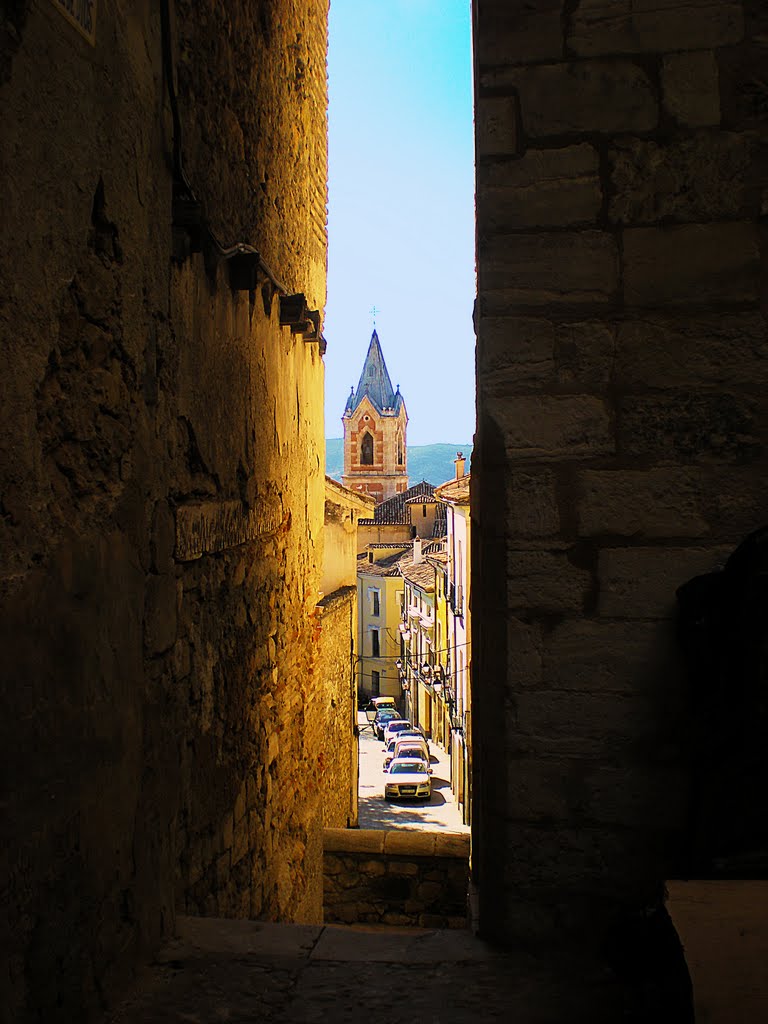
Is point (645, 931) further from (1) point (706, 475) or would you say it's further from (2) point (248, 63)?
(2) point (248, 63)

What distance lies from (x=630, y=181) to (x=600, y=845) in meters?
1.64

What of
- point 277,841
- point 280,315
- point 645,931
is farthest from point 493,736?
point 280,315

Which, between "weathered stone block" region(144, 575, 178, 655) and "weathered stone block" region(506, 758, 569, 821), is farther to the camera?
"weathered stone block" region(144, 575, 178, 655)

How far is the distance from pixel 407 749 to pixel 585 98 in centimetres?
2060

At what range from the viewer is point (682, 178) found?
87.0 inches

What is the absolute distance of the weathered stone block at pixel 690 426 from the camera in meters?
2.18

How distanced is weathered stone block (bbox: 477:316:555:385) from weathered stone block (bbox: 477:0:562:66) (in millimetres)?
655

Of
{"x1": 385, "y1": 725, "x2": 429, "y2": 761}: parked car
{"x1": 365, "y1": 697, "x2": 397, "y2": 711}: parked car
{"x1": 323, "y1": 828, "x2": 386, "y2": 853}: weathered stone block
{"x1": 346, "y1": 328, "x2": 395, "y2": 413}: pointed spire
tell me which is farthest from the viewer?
{"x1": 346, "y1": 328, "x2": 395, "y2": 413}: pointed spire

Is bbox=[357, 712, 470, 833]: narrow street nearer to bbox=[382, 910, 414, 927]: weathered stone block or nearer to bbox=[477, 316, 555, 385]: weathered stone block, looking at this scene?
bbox=[382, 910, 414, 927]: weathered stone block

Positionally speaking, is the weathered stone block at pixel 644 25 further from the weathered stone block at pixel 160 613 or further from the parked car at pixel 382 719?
the parked car at pixel 382 719

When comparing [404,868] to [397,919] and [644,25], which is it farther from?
[644,25]

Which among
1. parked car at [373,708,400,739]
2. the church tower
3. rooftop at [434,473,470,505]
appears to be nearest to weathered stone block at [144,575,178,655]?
rooftop at [434,473,470,505]

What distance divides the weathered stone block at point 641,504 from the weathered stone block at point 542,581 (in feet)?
0.34

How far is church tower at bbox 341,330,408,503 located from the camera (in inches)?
2286
